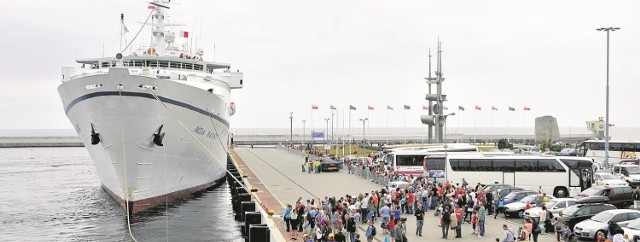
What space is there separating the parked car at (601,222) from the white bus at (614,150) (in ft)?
105

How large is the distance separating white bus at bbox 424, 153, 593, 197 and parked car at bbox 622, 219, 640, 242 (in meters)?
14.0

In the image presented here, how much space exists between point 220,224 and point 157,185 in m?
4.03

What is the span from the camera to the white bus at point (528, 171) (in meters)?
32.6

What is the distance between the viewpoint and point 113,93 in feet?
90.1

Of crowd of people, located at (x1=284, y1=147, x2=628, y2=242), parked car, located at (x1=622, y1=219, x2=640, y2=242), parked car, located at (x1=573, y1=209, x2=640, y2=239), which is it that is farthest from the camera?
parked car, located at (x1=573, y1=209, x2=640, y2=239)

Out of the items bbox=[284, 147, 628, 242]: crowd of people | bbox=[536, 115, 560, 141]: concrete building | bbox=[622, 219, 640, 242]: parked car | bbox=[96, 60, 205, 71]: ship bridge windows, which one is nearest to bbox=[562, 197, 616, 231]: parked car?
bbox=[284, 147, 628, 242]: crowd of people

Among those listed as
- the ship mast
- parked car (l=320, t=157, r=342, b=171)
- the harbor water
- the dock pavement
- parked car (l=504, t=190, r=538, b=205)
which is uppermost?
the ship mast

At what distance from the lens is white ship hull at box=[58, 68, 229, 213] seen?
27641mm

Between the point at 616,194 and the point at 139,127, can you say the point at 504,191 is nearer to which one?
the point at 616,194

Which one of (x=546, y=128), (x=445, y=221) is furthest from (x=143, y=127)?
(x=546, y=128)

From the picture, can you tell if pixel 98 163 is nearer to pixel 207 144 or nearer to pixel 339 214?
pixel 207 144

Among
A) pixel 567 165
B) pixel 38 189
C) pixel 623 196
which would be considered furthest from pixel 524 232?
pixel 38 189

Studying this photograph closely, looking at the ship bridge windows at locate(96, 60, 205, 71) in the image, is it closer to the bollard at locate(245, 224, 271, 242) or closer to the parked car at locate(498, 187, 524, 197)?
the parked car at locate(498, 187, 524, 197)

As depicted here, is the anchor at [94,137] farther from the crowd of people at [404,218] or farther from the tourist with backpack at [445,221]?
the tourist with backpack at [445,221]
